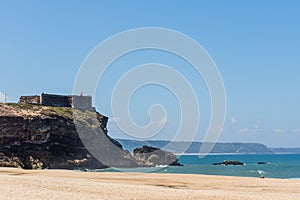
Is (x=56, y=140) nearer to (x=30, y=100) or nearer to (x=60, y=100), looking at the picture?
(x=30, y=100)

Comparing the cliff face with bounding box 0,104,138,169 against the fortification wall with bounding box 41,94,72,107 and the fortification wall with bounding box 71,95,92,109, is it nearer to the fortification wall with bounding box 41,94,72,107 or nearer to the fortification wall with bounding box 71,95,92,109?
the fortification wall with bounding box 41,94,72,107

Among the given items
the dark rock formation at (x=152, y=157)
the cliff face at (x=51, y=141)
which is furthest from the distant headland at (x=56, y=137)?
the dark rock formation at (x=152, y=157)

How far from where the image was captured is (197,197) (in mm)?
25562

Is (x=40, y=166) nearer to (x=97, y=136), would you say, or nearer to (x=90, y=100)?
(x=97, y=136)

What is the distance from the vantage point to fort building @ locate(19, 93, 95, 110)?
351 ft

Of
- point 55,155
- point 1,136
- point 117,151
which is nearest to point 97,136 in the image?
point 117,151

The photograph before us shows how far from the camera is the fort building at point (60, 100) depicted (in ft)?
351

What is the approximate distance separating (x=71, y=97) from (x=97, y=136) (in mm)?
18122

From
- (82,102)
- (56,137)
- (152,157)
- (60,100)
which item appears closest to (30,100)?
(60,100)

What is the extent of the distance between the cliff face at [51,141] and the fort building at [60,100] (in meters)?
5.88

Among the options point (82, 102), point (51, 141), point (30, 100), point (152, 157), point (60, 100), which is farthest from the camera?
point (152, 157)

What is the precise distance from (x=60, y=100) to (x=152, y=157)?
2719 cm

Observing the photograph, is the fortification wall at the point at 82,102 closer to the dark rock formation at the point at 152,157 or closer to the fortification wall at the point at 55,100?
the fortification wall at the point at 55,100

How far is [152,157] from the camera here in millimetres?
115188
